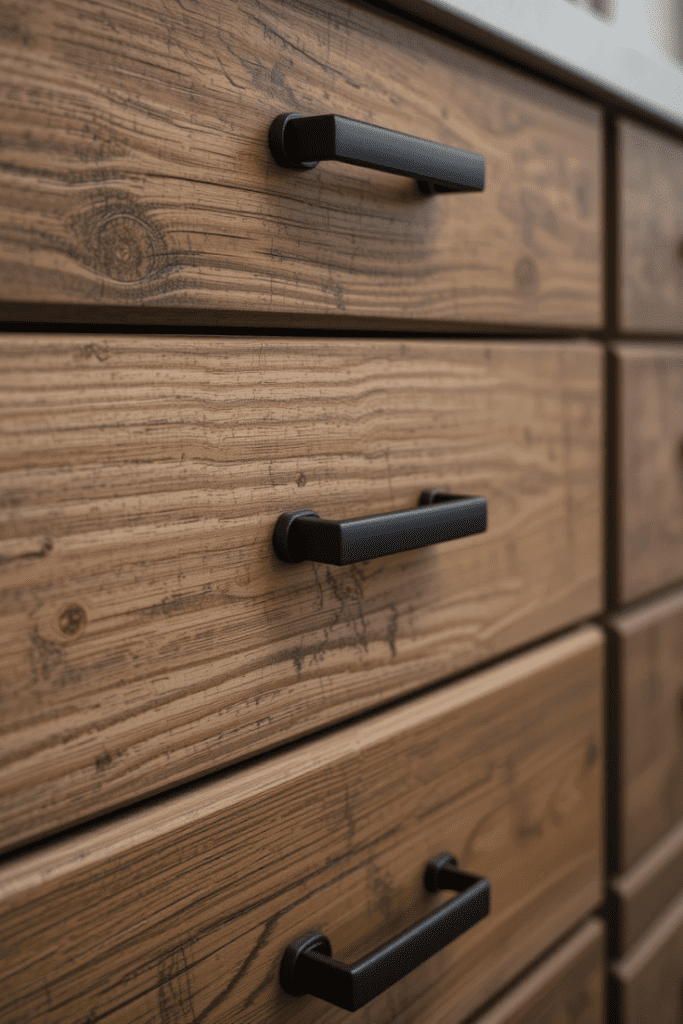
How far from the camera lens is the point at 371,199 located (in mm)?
427

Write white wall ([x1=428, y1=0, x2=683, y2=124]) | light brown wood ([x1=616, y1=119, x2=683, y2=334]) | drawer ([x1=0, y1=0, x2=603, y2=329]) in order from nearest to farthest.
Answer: drawer ([x1=0, y1=0, x2=603, y2=329]) < white wall ([x1=428, y1=0, x2=683, y2=124]) < light brown wood ([x1=616, y1=119, x2=683, y2=334])

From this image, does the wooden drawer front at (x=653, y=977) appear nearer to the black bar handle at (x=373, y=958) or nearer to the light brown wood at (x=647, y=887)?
the light brown wood at (x=647, y=887)

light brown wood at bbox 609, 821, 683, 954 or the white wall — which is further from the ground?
the white wall

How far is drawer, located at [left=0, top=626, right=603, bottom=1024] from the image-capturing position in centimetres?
32

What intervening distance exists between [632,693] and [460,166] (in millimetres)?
446

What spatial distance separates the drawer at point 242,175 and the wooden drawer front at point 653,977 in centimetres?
53

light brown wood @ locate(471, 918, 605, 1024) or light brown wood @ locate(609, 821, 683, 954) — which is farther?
light brown wood @ locate(609, 821, 683, 954)

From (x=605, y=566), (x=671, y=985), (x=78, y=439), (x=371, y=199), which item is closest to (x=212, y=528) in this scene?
(x=78, y=439)

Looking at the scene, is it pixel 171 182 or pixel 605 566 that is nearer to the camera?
pixel 171 182

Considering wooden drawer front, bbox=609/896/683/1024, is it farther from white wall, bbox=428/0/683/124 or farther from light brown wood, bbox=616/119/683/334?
white wall, bbox=428/0/683/124

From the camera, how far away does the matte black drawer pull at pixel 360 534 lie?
0.37 meters

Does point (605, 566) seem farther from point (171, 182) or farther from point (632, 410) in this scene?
point (171, 182)

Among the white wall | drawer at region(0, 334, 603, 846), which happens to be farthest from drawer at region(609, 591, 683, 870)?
the white wall

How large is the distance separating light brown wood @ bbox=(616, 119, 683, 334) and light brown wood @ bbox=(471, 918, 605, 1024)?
476mm
